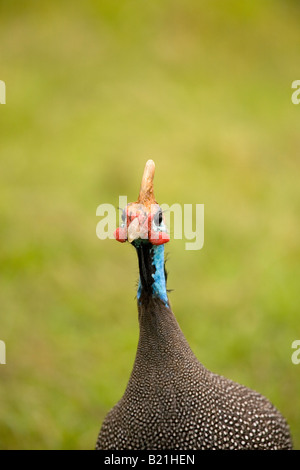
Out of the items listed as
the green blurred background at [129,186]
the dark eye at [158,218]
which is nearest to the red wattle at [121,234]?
the dark eye at [158,218]

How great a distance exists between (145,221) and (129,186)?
3954 mm

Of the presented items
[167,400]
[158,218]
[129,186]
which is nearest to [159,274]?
[158,218]

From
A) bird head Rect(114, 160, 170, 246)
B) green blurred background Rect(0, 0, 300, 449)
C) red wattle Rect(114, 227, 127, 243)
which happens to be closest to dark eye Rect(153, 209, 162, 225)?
bird head Rect(114, 160, 170, 246)

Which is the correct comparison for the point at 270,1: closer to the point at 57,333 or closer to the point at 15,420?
the point at 57,333

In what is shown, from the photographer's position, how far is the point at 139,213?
7.18ft

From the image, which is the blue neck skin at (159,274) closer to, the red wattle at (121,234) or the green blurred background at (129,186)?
the red wattle at (121,234)

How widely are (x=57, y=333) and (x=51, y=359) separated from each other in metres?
0.29

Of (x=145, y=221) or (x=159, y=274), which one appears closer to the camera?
(x=145, y=221)

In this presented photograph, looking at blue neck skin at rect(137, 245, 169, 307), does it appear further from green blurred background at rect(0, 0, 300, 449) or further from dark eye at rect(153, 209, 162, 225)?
green blurred background at rect(0, 0, 300, 449)

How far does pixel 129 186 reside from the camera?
20.1 ft

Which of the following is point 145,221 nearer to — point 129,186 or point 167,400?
point 167,400

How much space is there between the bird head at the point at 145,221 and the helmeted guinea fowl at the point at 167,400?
0.38 ft

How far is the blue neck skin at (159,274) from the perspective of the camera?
2344 millimetres
